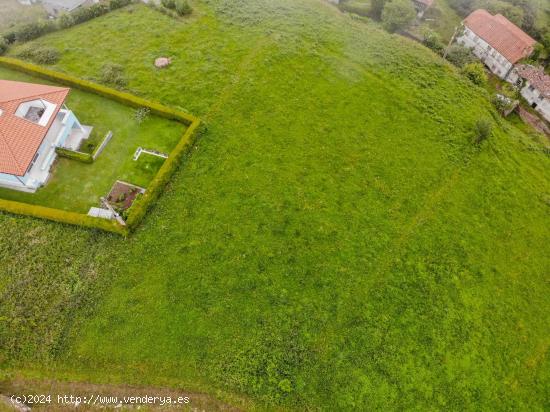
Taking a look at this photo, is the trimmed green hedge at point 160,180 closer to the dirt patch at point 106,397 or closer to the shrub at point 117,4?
the dirt patch at point 106,397

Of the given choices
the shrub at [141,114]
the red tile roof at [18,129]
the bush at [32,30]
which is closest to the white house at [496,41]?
the shrub at [141,114]

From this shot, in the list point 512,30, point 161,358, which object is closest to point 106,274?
point 161,358

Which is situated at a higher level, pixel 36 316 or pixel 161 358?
pixel 161 358

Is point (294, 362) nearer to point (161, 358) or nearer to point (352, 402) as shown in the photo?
point (352, 402)

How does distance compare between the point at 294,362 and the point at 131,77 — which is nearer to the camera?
the point at 294,362

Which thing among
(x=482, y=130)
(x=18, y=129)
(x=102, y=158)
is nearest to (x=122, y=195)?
(x=102, y=158)

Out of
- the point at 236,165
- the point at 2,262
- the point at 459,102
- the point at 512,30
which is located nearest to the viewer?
the point at 2,262

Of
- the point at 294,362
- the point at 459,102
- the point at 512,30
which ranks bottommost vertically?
the point at 294,362
